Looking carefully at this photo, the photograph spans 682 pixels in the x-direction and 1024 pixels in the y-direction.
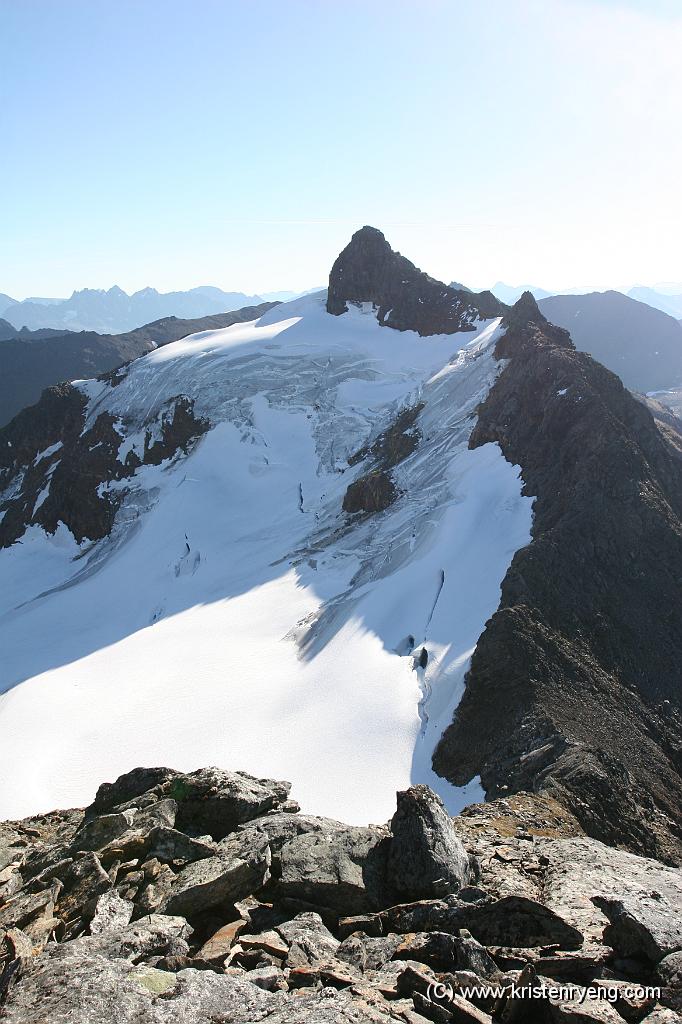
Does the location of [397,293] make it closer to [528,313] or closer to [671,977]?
[528,313]

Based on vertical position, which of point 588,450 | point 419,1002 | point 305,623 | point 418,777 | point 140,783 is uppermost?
point 588,450

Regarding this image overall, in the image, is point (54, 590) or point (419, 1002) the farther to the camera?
point (54, 590)

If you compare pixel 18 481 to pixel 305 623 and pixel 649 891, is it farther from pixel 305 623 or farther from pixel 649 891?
pixel 649 891

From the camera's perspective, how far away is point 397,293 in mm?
77938

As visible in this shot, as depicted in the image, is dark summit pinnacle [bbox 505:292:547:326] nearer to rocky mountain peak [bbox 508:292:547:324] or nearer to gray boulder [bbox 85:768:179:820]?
rocky mountain peak [bbox 508:292:547:324]

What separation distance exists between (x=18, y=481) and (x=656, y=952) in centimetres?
7440

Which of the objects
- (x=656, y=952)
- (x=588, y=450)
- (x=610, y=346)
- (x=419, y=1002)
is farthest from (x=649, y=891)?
(x=610, y=346)

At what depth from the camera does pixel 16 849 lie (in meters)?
13.5

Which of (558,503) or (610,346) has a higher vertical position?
(610,346)

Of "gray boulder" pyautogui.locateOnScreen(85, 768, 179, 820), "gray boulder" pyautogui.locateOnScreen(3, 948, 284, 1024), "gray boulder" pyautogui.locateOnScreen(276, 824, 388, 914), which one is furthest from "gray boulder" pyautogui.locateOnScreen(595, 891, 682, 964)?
"gray boulder" pyautogui.locateOnScreen(85, 768, 179, 820)

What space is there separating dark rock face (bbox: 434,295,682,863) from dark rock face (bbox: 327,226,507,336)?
112ft

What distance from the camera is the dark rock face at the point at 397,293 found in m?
74.8

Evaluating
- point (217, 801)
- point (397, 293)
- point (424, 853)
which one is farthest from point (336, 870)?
point (397, 293)

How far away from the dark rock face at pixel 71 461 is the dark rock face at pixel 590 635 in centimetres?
3396
